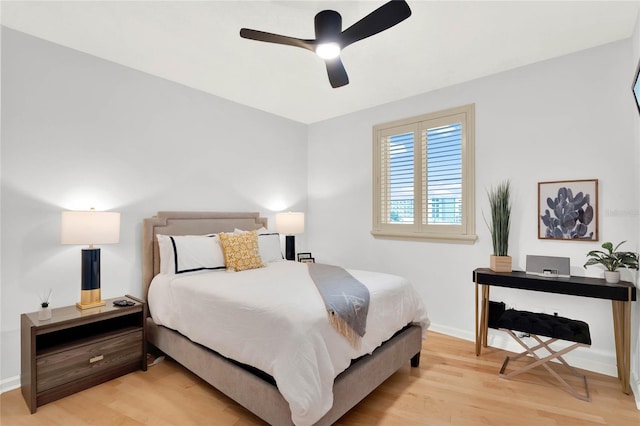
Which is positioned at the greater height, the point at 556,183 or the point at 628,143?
the point at 628,143

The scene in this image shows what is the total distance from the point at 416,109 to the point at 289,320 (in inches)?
116

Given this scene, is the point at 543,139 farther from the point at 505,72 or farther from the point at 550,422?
the point at 550,422

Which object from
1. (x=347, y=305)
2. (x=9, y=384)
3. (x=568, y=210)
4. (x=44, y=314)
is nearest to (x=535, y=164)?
(x=568, y=210)

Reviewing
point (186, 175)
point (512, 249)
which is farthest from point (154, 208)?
point (512, 249)

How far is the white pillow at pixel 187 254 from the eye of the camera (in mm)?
2873

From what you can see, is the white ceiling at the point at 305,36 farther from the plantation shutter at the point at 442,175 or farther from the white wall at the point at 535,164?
the plantation shutter at the point at 442,175

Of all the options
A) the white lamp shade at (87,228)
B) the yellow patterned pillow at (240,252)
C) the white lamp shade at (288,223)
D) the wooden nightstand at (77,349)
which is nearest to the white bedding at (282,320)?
the yellow patterned pillow at (240,252)

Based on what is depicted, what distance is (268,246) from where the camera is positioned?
3543 millimetres

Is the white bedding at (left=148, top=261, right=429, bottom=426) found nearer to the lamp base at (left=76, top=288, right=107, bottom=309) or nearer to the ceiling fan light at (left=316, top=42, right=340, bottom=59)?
the lamp base at (left=76, top=288, right=107, bottom=309)

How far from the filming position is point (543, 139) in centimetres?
291

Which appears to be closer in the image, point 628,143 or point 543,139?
point 628,143

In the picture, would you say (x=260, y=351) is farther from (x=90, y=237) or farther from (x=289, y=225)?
(x=289, y=225)

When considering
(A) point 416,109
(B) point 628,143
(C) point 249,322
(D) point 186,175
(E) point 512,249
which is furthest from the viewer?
(A) point 416,109

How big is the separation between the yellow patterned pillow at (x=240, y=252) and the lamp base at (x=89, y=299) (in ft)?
3.37
